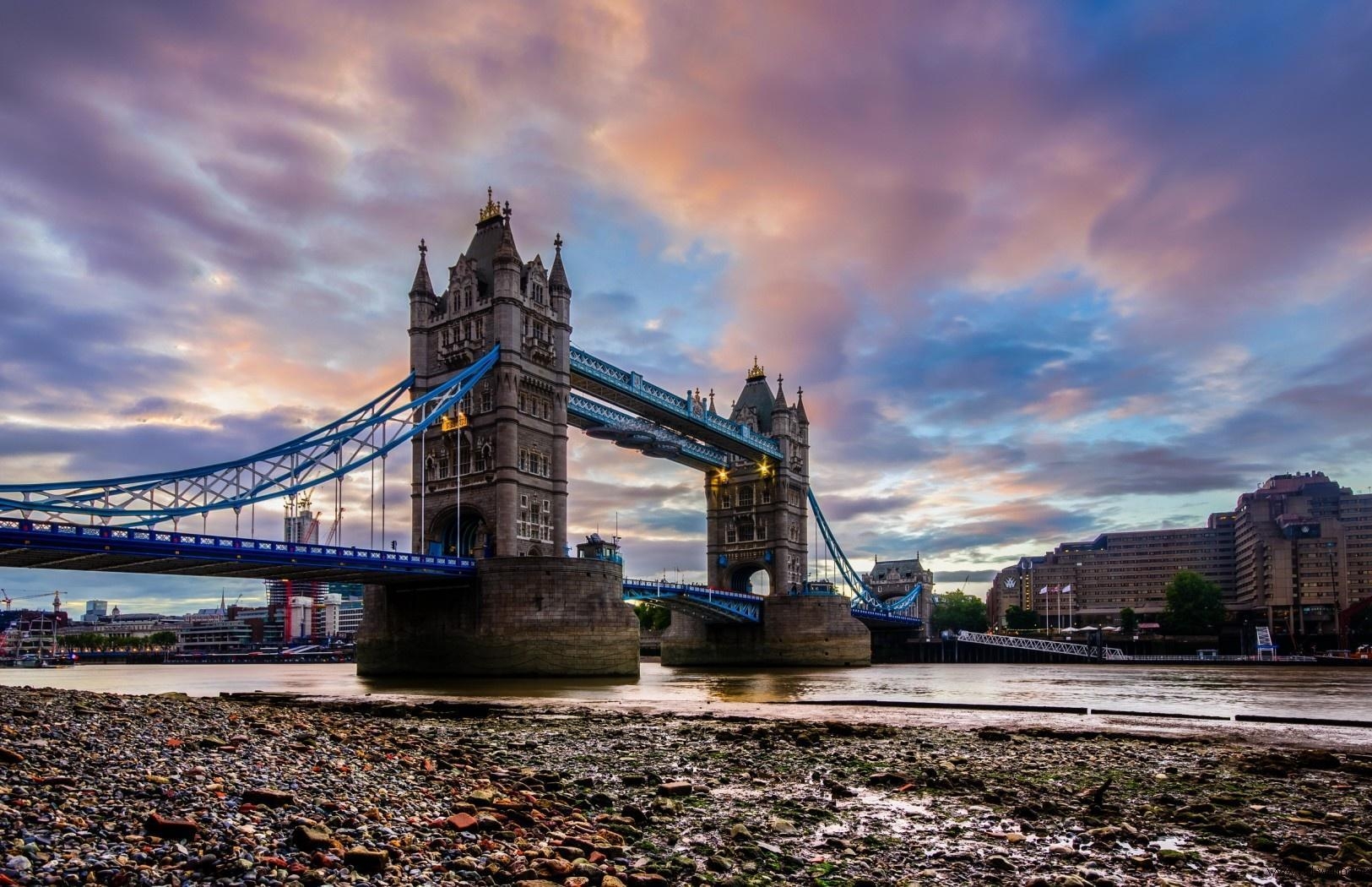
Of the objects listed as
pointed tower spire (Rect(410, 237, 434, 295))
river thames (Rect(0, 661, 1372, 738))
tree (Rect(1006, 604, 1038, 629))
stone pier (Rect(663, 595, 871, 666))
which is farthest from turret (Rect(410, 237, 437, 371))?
tree (Rect(1006, 604, 1038, 629))

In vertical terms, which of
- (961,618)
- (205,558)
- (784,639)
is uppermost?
(205,558)

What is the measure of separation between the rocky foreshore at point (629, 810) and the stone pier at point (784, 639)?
7694cm

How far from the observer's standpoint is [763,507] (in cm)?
10906

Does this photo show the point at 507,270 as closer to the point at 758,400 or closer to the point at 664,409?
the point at 664,409

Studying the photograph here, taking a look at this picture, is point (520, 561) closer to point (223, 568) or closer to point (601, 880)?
point (223, 568)

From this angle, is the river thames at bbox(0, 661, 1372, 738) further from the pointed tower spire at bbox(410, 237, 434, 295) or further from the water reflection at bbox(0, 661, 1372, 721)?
the pointed tower spire at bbox(410, 237, 434, 295)

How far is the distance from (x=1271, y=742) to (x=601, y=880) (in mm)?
18712

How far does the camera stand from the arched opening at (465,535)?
64.6m

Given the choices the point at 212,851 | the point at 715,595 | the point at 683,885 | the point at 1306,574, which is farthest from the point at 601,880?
the point at 1306,574

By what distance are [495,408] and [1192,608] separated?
108376mm

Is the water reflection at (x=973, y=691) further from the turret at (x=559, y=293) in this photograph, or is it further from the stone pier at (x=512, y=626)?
the turret at (x=559, y=293)

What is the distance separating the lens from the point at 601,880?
28.6 feet

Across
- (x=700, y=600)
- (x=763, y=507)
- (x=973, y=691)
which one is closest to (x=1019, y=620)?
(x=763, y=507)

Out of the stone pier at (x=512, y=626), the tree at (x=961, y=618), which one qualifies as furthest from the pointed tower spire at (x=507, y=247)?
the tree at (x=961, y=618)
